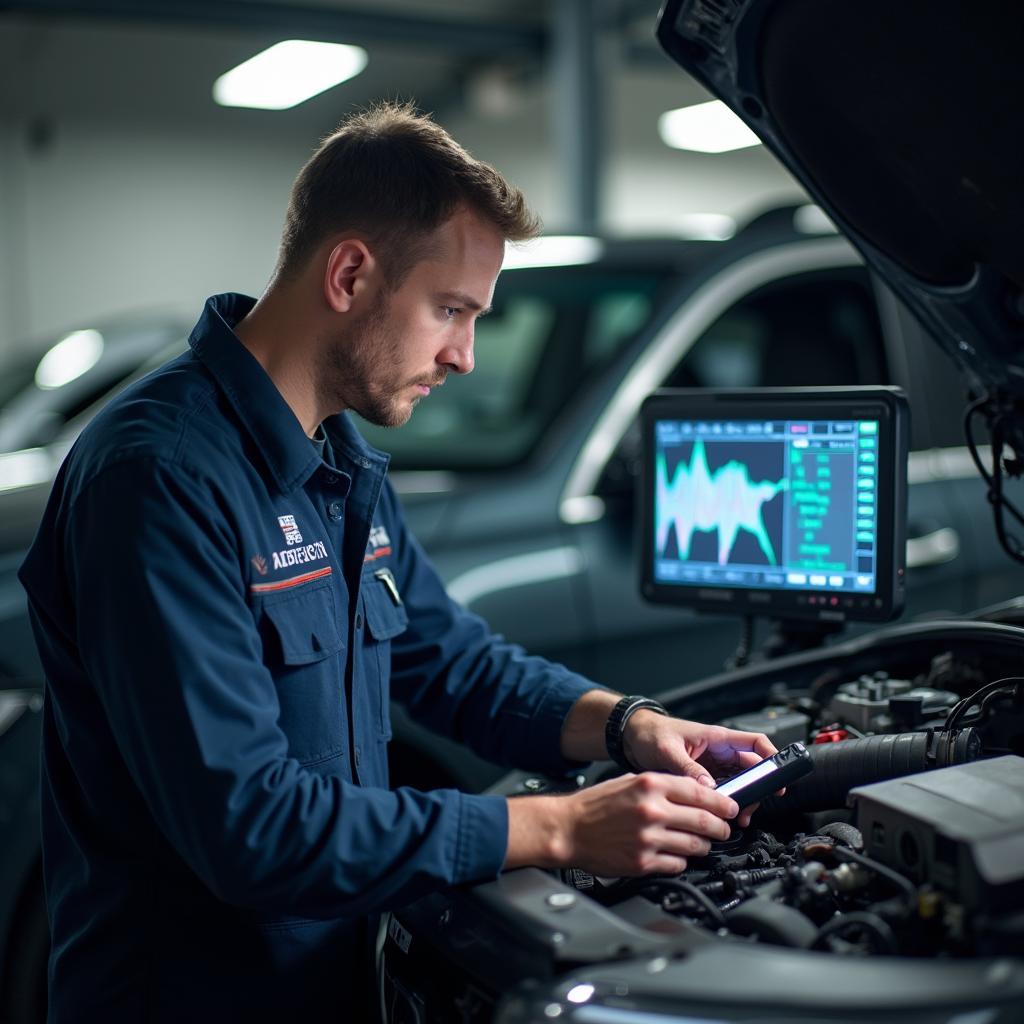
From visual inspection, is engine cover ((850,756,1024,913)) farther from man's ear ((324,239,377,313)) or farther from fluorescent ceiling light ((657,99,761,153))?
fluorescent ceiling light ((657,99,761,153))

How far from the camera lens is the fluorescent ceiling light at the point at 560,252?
3510mm

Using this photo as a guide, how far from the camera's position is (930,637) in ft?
6.37

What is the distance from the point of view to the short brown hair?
1.55 metres

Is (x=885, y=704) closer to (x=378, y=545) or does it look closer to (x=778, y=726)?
(x=778, y=726)

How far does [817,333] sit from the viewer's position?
11.2 ft

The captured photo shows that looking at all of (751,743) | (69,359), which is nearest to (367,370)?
(751,743)

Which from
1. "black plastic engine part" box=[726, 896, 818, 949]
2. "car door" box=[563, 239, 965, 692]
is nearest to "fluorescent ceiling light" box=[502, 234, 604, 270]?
"car door" box=[563, 239, 965, 692]

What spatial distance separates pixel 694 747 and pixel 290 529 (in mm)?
631

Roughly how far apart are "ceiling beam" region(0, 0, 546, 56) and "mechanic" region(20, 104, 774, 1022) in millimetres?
5273

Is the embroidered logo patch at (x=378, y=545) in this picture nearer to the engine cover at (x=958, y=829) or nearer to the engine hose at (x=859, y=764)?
the engine hose at (x=859, y=764)

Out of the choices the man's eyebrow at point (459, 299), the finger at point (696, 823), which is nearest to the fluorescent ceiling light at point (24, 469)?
the man's eyebrow at point (459, 299)

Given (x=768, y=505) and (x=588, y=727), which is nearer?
(x=588, y=727)

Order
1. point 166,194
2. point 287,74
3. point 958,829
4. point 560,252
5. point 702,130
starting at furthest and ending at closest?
point 702,130 < point 166,194 < point 287,74 < point 560,252 < point 958,829

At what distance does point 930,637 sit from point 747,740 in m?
0.44
